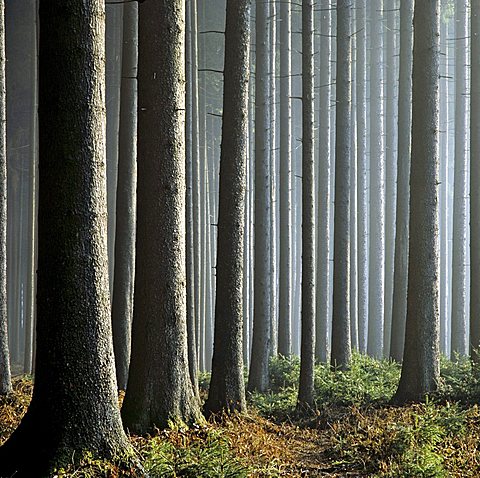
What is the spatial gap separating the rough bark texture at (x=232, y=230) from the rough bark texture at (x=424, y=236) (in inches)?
114

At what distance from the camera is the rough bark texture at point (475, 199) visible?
16281 millimetres

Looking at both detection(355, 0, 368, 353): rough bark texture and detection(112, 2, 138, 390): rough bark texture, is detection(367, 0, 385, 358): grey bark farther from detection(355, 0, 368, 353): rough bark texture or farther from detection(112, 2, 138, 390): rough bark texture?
detection(112, 2, 138, 390): rough bark texture

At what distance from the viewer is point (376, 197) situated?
29.0 meters

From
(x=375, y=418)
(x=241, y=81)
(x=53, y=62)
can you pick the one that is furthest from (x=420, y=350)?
(x=53, y=62)

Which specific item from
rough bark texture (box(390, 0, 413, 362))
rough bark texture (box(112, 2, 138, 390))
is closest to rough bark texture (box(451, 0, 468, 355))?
rough bark texture (box(390, 0, 413, 362))

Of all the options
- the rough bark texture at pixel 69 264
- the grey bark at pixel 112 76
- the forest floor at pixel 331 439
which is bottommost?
the forest floor at pixel 331 439

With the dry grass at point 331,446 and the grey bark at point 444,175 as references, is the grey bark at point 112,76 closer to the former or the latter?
the grey bark at point 444,175

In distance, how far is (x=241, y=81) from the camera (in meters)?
12.3

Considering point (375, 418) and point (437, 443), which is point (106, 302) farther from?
point (375, 418)

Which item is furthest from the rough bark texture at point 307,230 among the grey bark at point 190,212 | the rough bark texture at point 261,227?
the rough bark texture at point 261,227

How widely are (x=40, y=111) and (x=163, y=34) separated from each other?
310 centimetres

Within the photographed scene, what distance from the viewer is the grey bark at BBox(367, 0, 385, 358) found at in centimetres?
2566

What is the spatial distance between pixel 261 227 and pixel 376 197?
1169 cm

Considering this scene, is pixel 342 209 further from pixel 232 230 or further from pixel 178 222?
pixel 178 222
